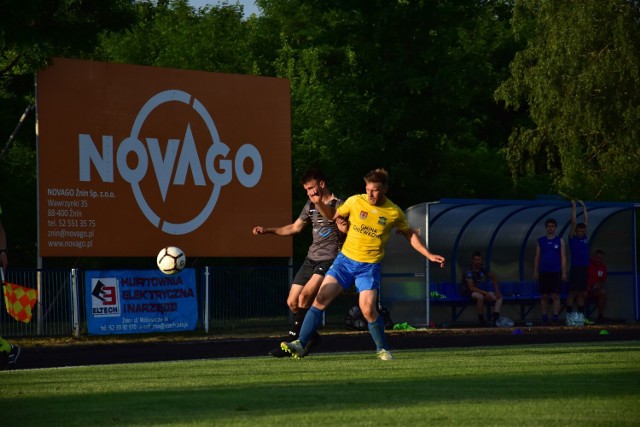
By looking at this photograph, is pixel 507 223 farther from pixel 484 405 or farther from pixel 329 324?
pixel 484 405

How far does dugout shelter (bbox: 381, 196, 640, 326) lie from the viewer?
2702 centimetres

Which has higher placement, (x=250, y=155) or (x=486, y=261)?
(x=250, y=155)

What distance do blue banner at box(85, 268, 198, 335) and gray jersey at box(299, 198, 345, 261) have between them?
8.57m

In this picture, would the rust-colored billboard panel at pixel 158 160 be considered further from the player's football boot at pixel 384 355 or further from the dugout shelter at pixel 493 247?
the player's football boot at pixel 384 355

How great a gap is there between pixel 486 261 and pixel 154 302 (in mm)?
7699

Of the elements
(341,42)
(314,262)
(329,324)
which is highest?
(341,42)

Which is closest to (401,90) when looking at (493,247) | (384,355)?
(493,247)

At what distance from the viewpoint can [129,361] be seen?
16.9 metres

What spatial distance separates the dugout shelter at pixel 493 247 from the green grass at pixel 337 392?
11.6 m

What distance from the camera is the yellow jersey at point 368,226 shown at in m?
14.4

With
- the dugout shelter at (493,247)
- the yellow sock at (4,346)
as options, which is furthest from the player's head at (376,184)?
the dugout shelter at (493,247)

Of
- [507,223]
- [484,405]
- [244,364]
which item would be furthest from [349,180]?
[484,405]

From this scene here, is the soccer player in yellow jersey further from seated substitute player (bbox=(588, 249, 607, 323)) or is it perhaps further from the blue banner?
seated substitute player (bbox=(588, 249, 607, 323))

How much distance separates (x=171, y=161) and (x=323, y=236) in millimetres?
10438
